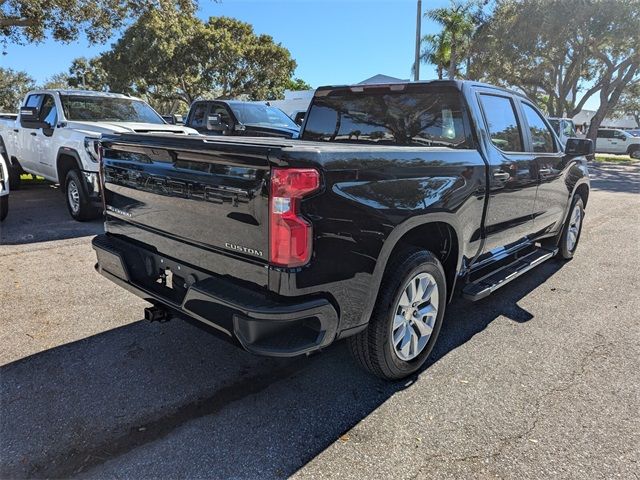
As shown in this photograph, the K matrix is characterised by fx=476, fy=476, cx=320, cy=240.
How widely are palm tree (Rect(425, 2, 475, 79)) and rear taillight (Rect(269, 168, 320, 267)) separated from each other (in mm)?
28869

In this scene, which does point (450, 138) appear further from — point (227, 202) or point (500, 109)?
point (227, 202)

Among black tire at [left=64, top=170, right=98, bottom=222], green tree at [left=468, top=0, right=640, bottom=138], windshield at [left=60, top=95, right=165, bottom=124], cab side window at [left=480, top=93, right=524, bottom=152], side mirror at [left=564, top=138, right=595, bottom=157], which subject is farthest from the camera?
green tree at [left=468, top=0, right=640, bottom=138]

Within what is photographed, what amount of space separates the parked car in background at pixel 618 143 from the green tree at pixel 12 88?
209ft

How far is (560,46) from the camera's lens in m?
24.2

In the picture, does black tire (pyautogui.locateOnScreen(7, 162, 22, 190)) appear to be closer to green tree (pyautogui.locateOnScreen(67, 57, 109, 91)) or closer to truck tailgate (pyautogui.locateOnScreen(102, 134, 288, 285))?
truck tailgate (pyautogui.locateOnScreen(102, 134, 288, 285))

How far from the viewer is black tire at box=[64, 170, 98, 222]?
6965mm

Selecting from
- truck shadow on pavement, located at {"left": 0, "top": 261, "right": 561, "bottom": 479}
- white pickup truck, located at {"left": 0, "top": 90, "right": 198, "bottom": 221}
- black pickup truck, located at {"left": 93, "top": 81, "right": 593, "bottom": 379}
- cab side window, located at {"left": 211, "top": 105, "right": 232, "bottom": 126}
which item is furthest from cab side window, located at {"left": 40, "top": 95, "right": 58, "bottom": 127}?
truck shadow on pavement, located at {"left": 0, "top": 261, "right": 561, "bottom": 479}

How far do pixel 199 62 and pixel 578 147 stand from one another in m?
32.3

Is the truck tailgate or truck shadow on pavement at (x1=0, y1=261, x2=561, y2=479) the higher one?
the truck tailgate

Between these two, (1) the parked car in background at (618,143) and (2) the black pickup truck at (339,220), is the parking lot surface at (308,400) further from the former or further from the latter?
(1) the parked car in background at (618,143)

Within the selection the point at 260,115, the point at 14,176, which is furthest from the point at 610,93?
the point at 14,176

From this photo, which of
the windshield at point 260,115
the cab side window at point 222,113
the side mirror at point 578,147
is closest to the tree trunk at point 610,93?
the windshield at point 260,115

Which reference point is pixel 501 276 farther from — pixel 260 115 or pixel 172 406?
pixel 260 115

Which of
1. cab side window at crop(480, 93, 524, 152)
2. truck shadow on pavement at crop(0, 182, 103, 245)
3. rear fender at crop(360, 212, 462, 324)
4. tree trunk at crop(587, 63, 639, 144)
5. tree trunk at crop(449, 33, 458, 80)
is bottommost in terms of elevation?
truck shadow on pavement at crop(0, 182, 103, 245)
